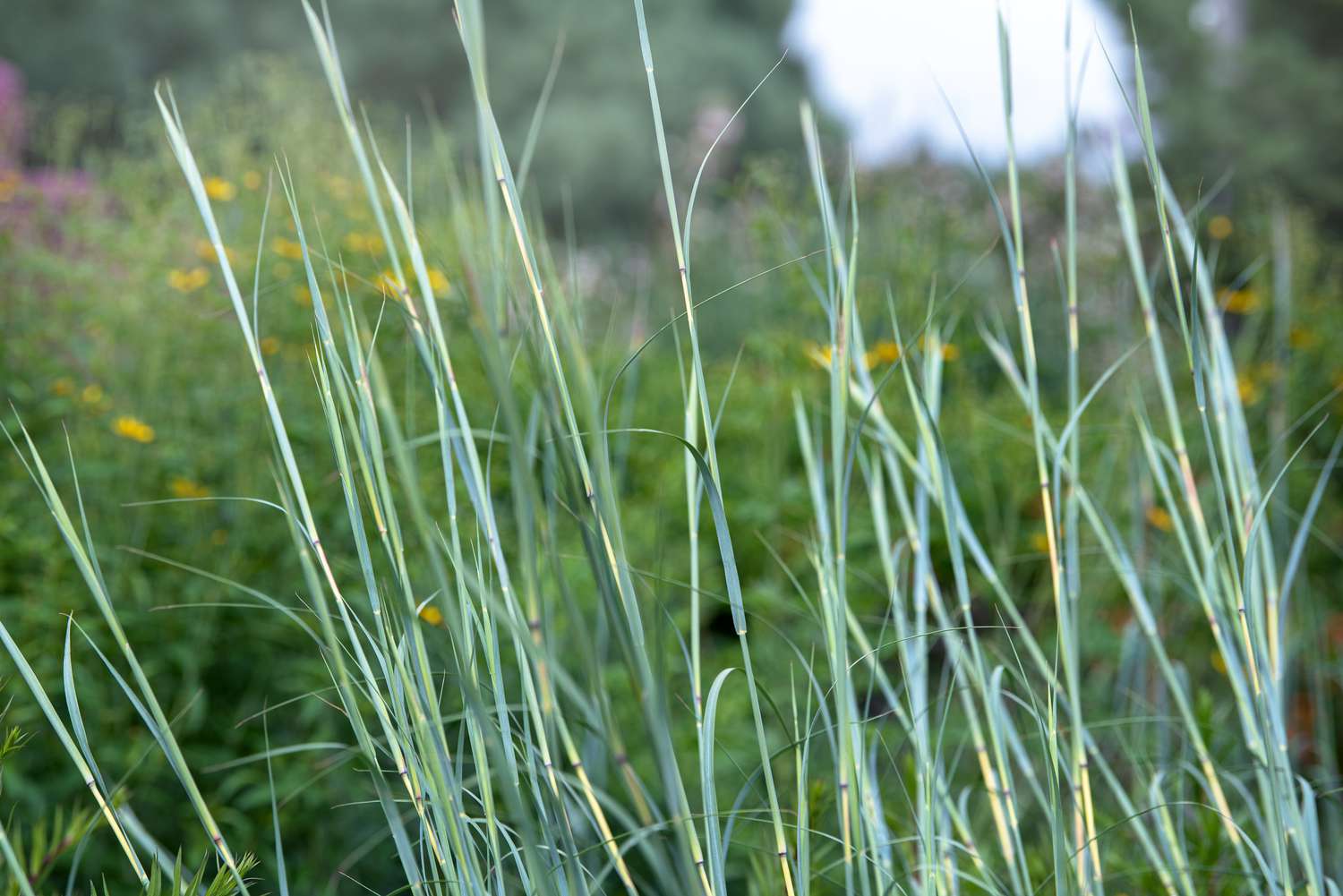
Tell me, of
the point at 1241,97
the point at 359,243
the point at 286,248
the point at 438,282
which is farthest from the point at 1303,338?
the point at 1241,97

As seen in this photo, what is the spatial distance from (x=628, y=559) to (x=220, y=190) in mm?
1733

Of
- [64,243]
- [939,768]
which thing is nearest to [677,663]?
[939,768]

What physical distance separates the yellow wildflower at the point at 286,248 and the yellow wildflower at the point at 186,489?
70 cm

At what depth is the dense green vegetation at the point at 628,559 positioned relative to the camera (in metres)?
0.66

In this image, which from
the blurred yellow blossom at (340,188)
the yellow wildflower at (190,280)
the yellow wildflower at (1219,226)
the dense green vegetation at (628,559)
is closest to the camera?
the dense green vegetation at (628,559)

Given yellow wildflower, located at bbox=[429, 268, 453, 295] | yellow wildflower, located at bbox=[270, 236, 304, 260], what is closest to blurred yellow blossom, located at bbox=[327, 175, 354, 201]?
yellow wildflower, located at bbox=[270, 236, 304, 260]

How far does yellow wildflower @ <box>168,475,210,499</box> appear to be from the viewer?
170 centimetres

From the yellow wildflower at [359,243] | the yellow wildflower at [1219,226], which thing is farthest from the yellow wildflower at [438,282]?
the yellow wildflower at [1219,226]

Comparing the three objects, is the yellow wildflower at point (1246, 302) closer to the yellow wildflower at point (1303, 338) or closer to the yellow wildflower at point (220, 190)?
the yellow wildflower at point (1303, 338)

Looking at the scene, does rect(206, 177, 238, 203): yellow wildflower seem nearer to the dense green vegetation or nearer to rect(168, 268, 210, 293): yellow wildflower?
the dense green vegetation

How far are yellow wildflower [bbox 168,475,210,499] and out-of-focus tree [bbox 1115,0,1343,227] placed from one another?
8.81 meters

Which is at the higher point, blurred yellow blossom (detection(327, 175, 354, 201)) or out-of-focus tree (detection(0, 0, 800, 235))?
out-of-focus tree (detection(0, 0, 800, 235))

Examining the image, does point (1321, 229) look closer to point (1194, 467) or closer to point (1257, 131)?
point (1257, 131)

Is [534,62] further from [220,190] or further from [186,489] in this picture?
[186,489]
